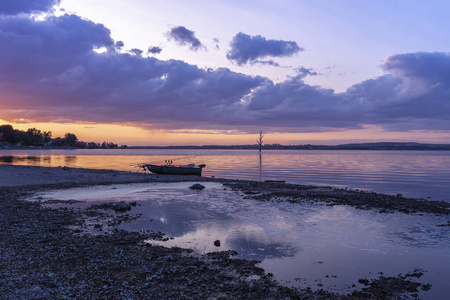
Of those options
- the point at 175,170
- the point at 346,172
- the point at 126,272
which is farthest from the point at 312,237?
the point at 346,172

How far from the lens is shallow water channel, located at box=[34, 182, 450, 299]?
10133mm

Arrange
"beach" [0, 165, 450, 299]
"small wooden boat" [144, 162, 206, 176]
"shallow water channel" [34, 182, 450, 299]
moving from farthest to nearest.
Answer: "small wooden boat" [144, 162, 206, 176] < "shallow water channel" [34, 182, 450, 299] < "beach" [0, 165, 450, 299]

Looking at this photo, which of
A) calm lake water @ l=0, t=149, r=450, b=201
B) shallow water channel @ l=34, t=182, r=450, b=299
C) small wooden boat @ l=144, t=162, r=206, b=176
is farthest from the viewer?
small wooden boat @ l=144, t=162, r=206, b=176

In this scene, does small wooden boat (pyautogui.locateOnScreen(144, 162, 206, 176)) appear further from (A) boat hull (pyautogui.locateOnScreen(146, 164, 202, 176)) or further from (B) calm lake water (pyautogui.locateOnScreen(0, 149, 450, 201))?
(B) calm lake water (pyautogui.locateOnScreen(0, 149, 450, 201))

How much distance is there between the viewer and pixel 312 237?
14.3 meters

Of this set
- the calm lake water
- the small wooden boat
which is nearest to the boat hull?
the small wooden boat

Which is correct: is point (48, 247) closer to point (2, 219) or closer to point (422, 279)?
point (2, 219)

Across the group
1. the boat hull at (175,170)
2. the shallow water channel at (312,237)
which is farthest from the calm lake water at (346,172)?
the shallow water channel at (312,237)

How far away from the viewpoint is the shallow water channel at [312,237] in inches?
399

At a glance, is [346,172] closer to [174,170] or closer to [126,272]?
[174,170]

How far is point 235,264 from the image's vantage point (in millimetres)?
10406

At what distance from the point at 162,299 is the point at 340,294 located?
4.91 m

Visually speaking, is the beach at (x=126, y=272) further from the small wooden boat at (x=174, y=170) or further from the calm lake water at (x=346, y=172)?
the small wooden boat at (x=174, y=170)

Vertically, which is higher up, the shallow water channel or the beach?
the beach
